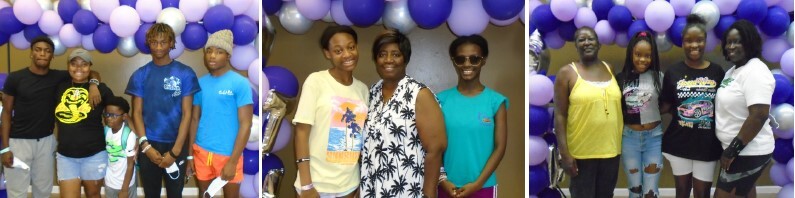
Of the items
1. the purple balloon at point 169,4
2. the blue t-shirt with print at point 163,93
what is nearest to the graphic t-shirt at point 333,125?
the blue t-shirt with print at point 163,93

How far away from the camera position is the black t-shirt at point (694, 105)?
2.55m

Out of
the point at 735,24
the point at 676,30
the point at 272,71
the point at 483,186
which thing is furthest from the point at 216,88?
the point at 735,24

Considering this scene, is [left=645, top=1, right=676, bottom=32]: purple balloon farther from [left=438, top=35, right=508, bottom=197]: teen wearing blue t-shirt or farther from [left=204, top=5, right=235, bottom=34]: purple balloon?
[left=204, top=5, right=235, bottom=34]: purple balloon

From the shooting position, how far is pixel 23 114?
2799 mm

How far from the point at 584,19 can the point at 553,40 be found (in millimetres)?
146

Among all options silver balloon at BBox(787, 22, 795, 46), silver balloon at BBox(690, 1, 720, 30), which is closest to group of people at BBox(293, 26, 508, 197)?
silver balloon at BBox(690, 1, 720, 30)

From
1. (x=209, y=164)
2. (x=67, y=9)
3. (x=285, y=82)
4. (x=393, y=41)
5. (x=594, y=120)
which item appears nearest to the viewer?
(x=393, y=41)

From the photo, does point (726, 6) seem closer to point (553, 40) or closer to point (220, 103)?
point (553, 40)

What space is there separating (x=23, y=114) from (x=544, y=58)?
214 centimetres

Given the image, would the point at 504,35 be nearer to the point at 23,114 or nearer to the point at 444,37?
the point at 444,37

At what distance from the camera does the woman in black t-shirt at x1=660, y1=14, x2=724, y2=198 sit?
8.39ft

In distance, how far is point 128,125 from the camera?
267cm

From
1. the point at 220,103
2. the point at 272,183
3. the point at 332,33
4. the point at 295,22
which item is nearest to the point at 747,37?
the point at 332,33

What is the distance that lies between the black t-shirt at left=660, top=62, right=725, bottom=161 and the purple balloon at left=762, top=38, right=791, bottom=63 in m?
0.25
